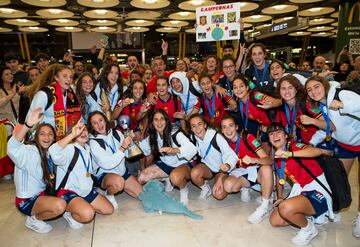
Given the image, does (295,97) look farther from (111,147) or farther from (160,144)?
(111,147)

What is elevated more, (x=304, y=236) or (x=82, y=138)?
(x=82, y=138)

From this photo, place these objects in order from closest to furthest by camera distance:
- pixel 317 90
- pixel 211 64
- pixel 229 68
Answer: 1. pixel 317 90
2. pixel 229 68
3. pixel 211 64

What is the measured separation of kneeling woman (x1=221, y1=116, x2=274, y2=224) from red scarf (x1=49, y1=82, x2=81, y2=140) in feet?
5.60

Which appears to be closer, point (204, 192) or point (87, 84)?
point (204, 192)

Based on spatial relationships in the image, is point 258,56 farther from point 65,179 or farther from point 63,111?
point 65,179

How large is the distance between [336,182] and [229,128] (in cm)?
108

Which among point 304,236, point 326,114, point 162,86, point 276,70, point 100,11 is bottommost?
point 304,236

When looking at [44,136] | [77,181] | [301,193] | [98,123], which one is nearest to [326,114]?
[301,193]

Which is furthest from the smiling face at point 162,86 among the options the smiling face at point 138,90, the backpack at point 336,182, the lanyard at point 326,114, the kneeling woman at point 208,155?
the backpack at point 336,182

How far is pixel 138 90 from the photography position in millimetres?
3799

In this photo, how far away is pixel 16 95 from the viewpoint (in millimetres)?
3969

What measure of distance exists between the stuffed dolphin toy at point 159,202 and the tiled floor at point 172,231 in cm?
6

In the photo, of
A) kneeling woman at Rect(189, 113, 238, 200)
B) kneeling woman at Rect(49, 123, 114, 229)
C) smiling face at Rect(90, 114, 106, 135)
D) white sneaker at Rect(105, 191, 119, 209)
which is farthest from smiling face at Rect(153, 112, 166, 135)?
white sneaker at Rect(105, 191, 119, 209)

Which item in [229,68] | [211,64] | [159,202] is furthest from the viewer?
[211,64]
